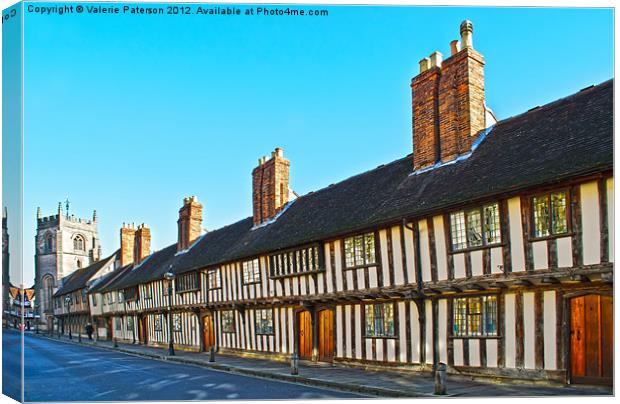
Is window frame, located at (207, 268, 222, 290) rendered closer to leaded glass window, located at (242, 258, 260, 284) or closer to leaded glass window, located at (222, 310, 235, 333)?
leaded glass window, located at (222, 310, 235, 333)

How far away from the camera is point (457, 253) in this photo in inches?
525

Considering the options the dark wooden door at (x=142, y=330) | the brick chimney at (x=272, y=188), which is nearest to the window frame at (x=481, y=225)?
the brick chimney at (x=272, y=188)

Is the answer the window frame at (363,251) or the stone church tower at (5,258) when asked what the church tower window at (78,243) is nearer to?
the window frame at (363,251)

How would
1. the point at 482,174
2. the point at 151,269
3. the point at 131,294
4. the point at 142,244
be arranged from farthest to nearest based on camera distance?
the point at 142,244 < the point at 131,294 < the point at 151,269 < the point at 482,174

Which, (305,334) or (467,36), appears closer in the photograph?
(467,36)

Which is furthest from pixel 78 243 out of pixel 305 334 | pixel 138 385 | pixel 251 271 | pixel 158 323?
pixel 138 385

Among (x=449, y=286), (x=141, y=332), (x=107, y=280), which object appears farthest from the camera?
(x=107, y=280)

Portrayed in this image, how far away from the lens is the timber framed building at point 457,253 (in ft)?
36.3

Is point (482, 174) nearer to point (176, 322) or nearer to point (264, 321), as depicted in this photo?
point (264, 321)

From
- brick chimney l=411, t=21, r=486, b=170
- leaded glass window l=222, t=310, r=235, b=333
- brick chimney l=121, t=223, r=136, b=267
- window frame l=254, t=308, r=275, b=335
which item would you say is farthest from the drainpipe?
brick chimney l=121, t=223, r=136, b=267

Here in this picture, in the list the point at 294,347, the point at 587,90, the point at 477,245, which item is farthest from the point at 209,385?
the point at 587,90

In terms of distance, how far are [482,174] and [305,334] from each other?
8250mm

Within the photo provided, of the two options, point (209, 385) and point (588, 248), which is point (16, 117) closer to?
point (209, 385)

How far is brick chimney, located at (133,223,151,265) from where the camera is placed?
143ft
